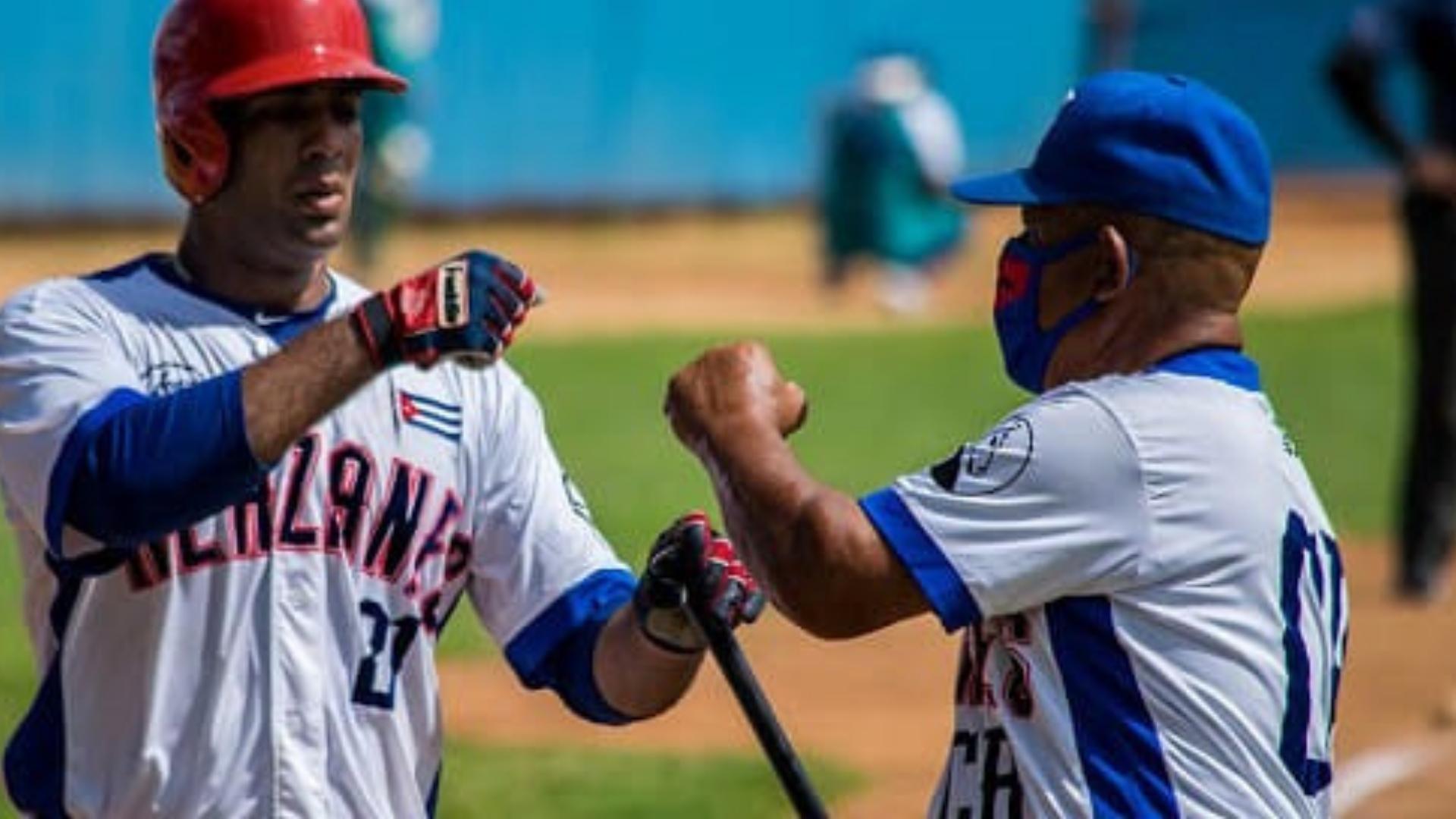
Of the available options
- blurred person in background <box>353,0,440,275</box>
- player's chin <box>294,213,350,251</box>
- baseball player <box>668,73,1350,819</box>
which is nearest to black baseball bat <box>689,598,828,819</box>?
baseball player <box>668,73,1350,819</box>

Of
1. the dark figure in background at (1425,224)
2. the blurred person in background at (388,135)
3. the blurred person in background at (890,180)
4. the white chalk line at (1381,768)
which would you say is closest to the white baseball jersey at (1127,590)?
the white chalk line at (1381,768)

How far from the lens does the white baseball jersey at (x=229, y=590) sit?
4523 millimetres

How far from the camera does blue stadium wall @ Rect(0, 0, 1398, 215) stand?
93.3 feet

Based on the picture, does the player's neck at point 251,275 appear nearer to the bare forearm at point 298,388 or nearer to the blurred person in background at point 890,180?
the bare forearm at point 298,388

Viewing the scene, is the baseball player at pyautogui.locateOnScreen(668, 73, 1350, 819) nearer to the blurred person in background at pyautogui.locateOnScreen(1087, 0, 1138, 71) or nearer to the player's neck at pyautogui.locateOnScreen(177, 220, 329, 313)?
the player's neck at pyautogui.locateOnScreen(177, 220, 329, 313)

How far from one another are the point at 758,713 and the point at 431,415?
634 millimetres

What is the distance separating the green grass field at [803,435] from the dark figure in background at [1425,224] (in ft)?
6.80

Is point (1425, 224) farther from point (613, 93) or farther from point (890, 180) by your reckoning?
point (613, 93)

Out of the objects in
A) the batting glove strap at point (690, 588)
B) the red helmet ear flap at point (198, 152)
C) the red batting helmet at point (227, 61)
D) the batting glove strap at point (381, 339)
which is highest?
the red batting helmet at point (227, 61)

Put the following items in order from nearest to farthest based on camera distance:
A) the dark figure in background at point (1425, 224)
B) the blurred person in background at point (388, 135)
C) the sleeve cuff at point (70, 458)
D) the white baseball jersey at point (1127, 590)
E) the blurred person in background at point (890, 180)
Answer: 1. the white baseball jersey at point (1127, 590)
2. the sleeve cuff at point (70, 458)
3. the dark figure in background at point (1425, 224)
4. the blurred person in background at point (388, 135)
5. the blurred person in background at point (890, 180)

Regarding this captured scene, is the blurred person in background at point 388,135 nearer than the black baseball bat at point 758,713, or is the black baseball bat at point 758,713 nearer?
the black baseball bat at point 758,713

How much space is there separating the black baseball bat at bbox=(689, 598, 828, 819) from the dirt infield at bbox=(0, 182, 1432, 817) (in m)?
4.54

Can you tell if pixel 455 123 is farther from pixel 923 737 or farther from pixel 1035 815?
pixel 1035 815

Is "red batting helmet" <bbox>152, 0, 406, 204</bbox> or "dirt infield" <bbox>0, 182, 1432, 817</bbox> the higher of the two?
"red batting helmet" <bbox>152, 0, 406, 204</bbox>
